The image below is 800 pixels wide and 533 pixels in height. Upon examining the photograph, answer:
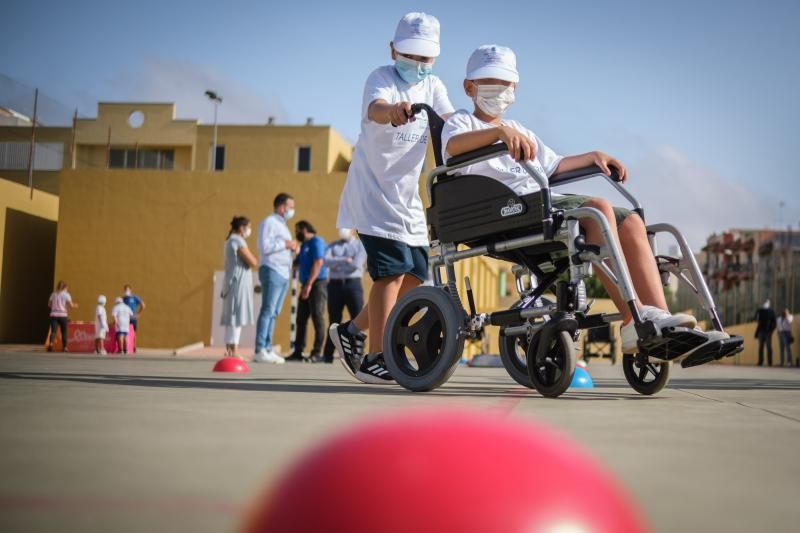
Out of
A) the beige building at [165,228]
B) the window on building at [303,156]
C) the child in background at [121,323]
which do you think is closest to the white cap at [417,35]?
the child in background at [121,323]

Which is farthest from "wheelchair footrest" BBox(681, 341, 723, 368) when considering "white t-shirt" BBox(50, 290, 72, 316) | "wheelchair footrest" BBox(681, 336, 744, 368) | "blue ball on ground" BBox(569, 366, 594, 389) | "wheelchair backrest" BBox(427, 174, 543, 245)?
"white t-shirt" BBox(50, 290, 72, 316)

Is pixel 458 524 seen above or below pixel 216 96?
below

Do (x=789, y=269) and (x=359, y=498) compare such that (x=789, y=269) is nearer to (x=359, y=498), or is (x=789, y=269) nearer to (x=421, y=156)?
(x=421, y=156)

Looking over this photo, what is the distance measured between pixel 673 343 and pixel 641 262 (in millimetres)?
484

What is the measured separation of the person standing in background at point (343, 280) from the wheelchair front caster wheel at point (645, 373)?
6.78 m

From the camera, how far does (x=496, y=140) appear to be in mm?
3926

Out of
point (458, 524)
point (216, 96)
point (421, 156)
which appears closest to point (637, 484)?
point (458, 524)

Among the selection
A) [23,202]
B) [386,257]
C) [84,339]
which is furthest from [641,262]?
[23,202]

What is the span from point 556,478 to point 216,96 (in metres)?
38.2

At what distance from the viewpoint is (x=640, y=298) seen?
3.75 meters

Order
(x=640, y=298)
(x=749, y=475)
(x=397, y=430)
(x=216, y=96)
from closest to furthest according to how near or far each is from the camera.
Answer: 1. (x=397, y=430)
2. (x=749, y=475)
3. (x=640, y=298)
4. (x=216, y=96)

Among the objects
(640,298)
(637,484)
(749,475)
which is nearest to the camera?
(637,484)

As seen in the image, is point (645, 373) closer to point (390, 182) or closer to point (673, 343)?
point (673, 343)

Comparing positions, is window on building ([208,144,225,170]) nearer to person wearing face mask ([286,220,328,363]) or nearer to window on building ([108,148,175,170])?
window on building ([108,148,175,170])
